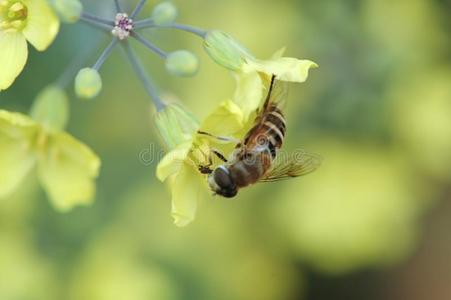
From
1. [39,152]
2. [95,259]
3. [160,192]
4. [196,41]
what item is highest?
[196,41]

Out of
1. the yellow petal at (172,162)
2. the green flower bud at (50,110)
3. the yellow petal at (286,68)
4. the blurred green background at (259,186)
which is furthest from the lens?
the blurred green background at (259,186)

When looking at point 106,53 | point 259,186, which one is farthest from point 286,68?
point 259,186

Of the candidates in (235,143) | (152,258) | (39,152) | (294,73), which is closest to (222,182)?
(235,143)

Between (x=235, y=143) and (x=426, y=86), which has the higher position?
(x=426, y=86)

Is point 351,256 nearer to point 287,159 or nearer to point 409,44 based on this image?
→ point 409,44

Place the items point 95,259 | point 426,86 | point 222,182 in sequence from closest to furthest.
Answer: point 222,182 < point 95,259 < point 426,86

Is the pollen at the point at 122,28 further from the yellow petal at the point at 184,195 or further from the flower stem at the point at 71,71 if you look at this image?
the yellow petal at the point at 184,195

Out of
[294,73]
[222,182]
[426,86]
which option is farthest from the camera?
[426,86]

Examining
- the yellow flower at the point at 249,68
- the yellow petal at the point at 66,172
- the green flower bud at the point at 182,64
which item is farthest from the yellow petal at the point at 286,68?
the yellow petal at the point at 66,172
